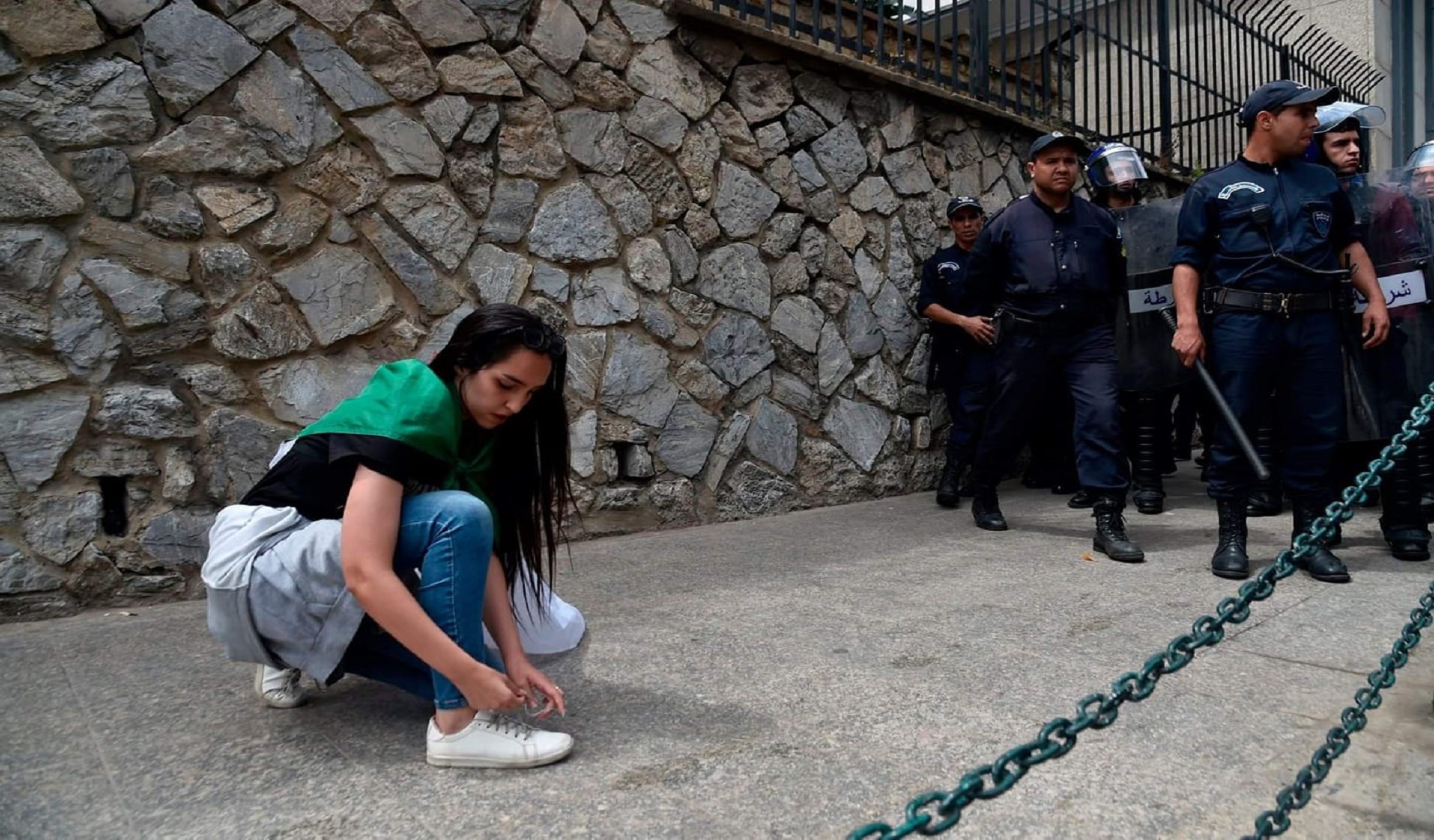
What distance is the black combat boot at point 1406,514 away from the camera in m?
3.72

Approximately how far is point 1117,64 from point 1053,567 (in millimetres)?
4887

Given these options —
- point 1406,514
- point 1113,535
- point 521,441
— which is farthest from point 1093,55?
point 521,441

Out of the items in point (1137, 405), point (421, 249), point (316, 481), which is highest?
point (421, 249)

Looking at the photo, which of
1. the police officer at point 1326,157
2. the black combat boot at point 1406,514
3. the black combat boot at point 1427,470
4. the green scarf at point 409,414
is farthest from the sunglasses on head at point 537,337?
the black combat boot at point 1427,470

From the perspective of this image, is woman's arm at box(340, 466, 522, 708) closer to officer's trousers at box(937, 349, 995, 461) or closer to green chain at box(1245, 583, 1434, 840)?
green chain at box(1245, 583, 1434, 840)

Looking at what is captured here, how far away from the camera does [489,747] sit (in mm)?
1911

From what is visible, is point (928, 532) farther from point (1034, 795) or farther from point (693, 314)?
point (1034, 795)

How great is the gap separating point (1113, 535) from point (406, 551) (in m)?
2.86

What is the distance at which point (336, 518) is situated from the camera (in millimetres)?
2109

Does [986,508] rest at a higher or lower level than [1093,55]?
lower

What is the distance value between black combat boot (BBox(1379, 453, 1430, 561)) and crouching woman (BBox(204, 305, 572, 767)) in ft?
10.9

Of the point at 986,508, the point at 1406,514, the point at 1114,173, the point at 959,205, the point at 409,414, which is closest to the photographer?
the point at 409,414

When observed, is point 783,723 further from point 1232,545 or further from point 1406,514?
point 1406,514

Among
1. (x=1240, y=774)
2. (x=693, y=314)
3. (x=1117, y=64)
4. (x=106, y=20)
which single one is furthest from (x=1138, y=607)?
(x=1117, y=64)
